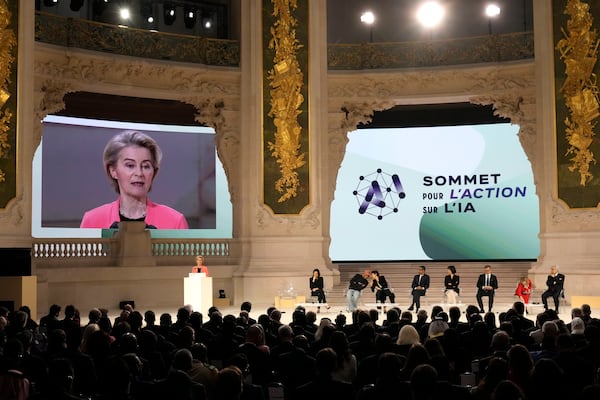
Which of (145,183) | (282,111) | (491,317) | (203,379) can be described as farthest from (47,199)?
(203,379)

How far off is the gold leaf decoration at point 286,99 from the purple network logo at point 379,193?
5.09 meters

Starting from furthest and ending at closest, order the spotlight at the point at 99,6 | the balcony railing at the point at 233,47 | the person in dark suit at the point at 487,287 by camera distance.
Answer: the spotlight at the point at 99,6 → the balcony railing at the point at 233,47 → the person in dark suit at the point at 487,287

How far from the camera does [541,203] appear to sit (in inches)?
873

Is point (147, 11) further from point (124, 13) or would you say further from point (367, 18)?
point (367, 18)

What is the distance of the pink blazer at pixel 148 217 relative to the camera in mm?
24594

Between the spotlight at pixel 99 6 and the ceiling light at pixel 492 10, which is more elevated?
the ceiling light at pixel 492 10

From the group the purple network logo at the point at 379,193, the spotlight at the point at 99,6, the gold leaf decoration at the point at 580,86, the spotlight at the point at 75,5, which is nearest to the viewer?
the gold leaf decoration at the point at 580,86

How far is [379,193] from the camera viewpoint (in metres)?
26.1

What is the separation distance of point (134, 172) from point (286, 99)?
6.15m

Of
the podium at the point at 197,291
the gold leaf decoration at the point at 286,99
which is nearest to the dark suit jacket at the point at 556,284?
the gold leaf decoration at the point at 286,99

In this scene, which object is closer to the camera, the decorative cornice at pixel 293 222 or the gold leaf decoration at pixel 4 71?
the gold leaf decoration at pixel 4 71

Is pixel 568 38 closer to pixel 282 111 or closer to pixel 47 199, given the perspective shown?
pixel 282 111

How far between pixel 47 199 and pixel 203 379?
61.6ft

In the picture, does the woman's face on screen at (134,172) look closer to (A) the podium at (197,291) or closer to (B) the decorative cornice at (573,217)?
(A) the podium at (197,291)
